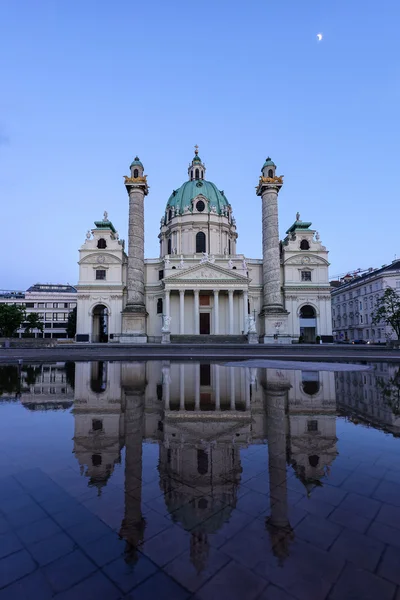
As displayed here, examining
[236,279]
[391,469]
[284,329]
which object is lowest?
[391,469]

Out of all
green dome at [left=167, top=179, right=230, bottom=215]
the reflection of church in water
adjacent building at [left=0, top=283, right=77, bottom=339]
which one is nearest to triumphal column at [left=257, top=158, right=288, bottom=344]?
green dome at [left=167, top=179, right=230, bottom=215]

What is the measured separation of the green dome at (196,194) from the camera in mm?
63844

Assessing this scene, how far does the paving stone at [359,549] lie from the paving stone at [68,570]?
2143 mm

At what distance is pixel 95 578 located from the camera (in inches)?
103

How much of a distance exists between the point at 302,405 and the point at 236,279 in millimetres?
42784

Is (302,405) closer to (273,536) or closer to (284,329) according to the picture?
(273,536)

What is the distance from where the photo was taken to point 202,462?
5.04 m

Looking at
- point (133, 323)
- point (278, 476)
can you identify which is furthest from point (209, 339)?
point (278, 476)

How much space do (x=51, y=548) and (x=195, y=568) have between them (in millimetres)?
1363

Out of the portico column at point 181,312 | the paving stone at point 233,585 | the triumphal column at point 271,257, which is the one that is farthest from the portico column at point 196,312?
the paving stone at point 233,585

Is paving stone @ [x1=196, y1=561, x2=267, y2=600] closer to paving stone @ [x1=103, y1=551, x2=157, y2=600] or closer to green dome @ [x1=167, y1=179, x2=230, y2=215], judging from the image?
paving stone @ [x1=103, y1=551, x2=157, y2=600]

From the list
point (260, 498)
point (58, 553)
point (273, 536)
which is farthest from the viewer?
point (260, 498)

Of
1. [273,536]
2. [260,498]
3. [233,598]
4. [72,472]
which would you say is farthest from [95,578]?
[72,472]

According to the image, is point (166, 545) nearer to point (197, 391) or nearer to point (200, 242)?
point (197, 391)
